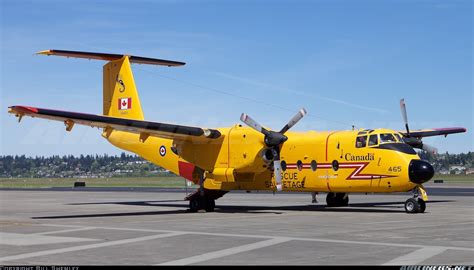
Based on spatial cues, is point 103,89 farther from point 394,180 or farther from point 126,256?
point 126,256

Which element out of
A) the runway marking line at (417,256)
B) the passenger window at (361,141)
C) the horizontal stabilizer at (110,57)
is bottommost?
the runway marking line at (417,256)

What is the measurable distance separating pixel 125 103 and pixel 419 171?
15937 millimetres

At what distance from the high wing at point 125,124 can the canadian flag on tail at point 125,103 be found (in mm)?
5509

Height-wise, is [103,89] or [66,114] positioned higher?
[103,89]

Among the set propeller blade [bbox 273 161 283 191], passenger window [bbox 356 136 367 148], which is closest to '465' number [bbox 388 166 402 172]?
passenger window [bbox 356 136 367 148]

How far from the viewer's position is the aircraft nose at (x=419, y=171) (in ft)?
81.9

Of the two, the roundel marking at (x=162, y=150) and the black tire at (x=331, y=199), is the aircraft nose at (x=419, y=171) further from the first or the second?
the roundel marking at (x=162, y=150)

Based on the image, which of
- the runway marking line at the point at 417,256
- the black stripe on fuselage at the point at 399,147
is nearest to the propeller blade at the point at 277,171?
the black stripe on fuselage at the point at 399,147

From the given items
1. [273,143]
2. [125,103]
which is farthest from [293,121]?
[125,103]

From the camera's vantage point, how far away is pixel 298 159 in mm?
28359

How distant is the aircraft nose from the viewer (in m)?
25.0

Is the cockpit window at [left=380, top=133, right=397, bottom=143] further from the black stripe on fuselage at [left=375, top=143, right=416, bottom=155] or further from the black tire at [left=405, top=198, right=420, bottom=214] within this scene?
the black tire at [left=405, top=198, right=420, bottom=214]

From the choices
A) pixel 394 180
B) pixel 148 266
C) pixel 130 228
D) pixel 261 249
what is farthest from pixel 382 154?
pixel 148 266

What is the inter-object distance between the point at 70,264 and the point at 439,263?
683cm
